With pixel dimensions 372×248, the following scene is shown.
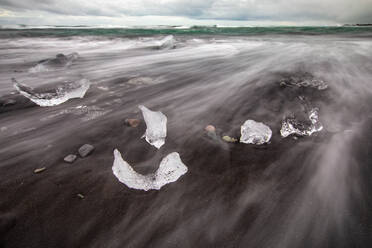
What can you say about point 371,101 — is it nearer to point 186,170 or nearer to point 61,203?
point 186,170

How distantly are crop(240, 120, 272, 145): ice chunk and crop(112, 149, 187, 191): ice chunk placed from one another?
736 millimetres

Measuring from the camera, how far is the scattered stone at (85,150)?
173 centimetres

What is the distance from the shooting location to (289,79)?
3.48 meters

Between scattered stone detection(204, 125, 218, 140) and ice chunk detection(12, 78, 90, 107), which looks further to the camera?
ice chunk detection(12, 78, 90, 107)

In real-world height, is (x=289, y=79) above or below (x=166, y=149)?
above

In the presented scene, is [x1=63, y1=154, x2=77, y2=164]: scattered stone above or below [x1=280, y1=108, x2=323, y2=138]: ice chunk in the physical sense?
below

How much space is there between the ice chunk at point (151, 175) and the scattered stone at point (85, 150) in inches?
10.0

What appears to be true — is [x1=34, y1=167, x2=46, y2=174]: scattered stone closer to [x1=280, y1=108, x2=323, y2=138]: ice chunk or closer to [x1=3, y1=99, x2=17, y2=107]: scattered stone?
[x1=3, y1=99, x2=17, y2=107]: scattered stone

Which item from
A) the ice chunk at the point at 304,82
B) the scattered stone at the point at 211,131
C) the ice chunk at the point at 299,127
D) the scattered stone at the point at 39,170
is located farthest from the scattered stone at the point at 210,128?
the ice chunk at the point at 304,82

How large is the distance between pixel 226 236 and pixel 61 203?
109 centimetres

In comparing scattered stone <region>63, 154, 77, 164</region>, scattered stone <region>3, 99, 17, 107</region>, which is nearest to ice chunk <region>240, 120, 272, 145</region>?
scattered stone <region>63, 154, 77, 164</region>

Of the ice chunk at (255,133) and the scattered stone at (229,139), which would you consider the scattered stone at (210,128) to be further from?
the ice chunk at (255,133)

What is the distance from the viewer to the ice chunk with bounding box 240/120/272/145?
1.92 metres

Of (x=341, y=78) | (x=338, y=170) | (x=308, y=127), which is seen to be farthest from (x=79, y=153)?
(x=341, y=78)
